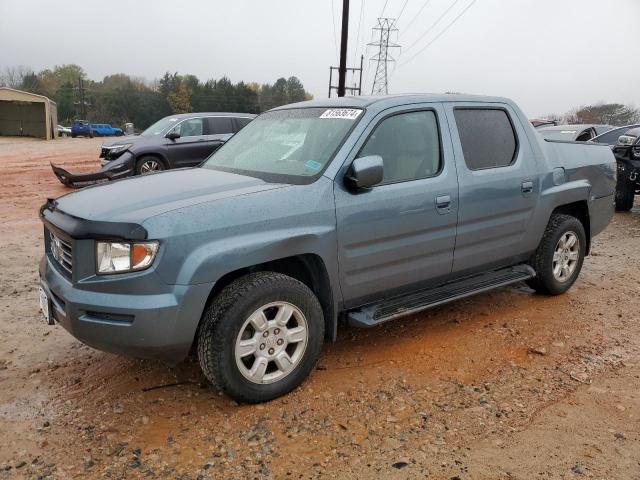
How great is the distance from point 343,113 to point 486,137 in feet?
4.11

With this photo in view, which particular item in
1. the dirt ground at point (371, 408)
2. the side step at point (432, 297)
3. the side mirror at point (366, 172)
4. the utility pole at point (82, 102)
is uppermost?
the utility pole at point (82, 102)

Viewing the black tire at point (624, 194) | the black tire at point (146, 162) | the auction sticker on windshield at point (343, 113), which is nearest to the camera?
the auction sticker on windshield at point (343, 113)

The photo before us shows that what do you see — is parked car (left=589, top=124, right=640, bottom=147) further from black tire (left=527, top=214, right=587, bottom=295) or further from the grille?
the grille

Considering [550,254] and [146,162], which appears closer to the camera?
[550,254]

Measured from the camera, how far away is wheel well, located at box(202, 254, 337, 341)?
3.43 metres

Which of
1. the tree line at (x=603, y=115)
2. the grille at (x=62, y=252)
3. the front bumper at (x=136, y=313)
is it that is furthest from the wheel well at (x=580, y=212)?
the tree line at (x=603, y=115)

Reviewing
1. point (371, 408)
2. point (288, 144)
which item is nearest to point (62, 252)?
point (288, 144)

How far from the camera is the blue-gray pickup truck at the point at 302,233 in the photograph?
2.91 meters

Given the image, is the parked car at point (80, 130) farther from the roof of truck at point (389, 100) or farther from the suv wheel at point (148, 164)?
the roof of truck at point (389, 100)

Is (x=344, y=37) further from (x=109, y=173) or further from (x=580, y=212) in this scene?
(x=580, y=212)

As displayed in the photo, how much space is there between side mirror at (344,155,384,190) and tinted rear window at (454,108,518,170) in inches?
Answer: 40.9

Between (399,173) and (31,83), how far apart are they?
94598 mm

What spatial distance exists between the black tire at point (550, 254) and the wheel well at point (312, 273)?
2328 millimetres

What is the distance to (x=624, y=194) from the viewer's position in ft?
33.7
